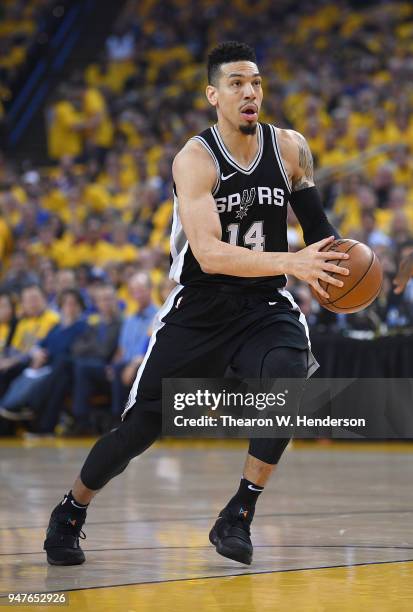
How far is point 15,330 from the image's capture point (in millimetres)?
15031

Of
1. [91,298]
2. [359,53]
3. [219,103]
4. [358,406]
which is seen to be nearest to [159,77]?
[359,53]

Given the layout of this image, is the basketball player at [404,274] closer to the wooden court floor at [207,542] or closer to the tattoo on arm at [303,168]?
the tattoo on arm at [303,168]

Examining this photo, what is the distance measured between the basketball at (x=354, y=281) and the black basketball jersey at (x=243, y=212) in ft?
1.65

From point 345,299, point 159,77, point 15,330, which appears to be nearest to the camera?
point 345,299

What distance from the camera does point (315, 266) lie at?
4641 millimetres

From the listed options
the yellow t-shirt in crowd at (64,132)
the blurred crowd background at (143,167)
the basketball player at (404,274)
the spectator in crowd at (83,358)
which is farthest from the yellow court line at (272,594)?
the yellow t-shirt in crowd at (64,132)

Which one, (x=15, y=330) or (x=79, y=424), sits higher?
(x=15, y=330)

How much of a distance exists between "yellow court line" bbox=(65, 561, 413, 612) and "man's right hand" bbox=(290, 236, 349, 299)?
1098 millimetres

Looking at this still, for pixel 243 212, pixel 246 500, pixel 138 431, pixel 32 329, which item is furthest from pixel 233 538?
pixel 32 329

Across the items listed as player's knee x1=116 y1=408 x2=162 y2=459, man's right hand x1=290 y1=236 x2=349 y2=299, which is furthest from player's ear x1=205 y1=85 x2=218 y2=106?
player's knee x1=116 y1=408 x2=162 y2=459

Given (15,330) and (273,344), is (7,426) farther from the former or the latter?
(273,344)

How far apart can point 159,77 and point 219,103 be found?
1717 cm

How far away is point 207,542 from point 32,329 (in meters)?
9.26

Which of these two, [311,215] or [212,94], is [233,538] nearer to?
[311,215]
